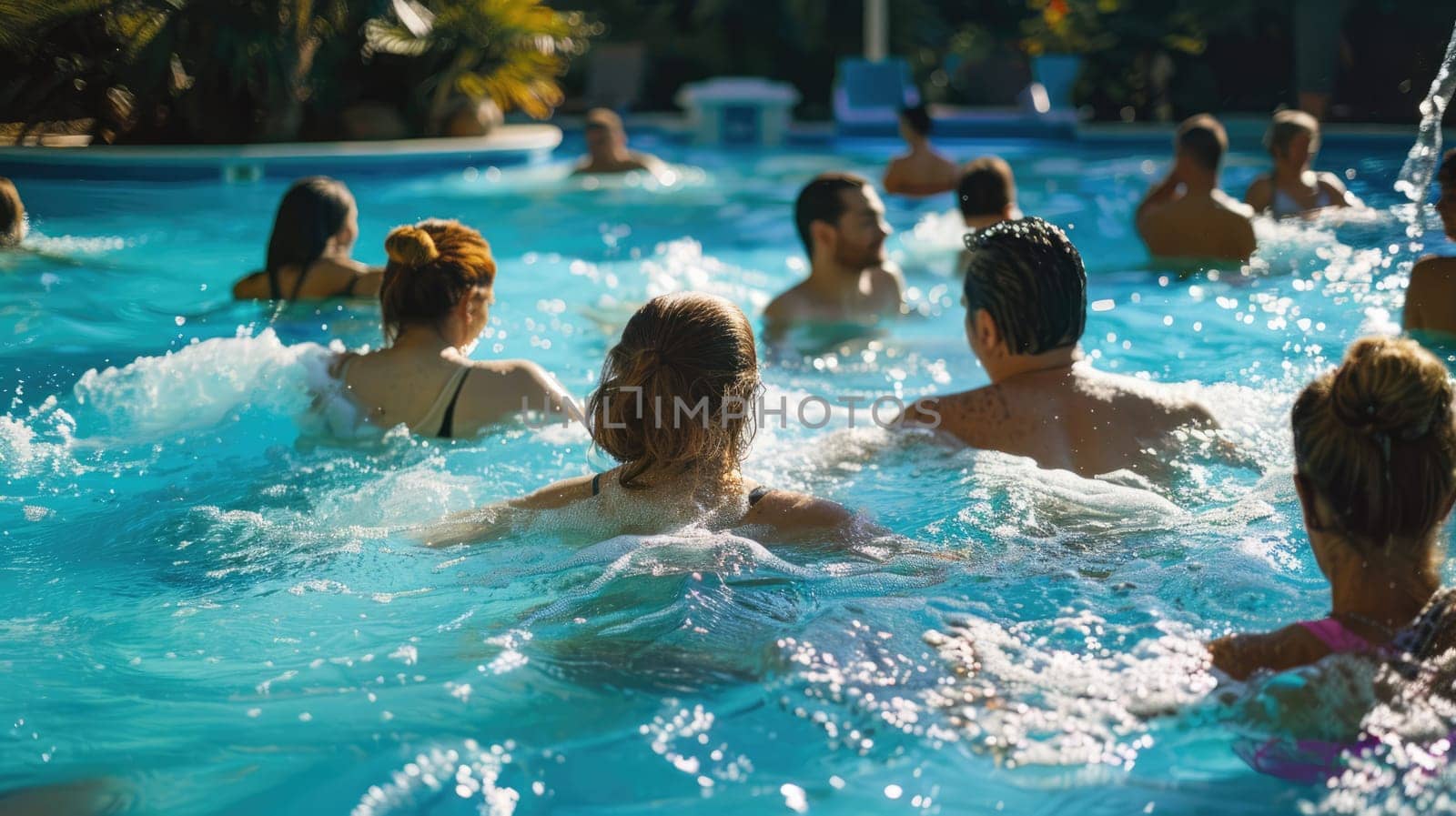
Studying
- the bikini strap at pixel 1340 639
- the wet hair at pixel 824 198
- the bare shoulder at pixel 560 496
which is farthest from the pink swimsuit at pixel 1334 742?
the wet hair at pixel 824 198

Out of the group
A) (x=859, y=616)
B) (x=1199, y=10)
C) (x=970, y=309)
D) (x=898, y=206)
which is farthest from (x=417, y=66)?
(x=859, y=616)

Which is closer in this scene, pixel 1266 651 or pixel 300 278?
pixel 1266 651

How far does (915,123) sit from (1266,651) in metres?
9.27

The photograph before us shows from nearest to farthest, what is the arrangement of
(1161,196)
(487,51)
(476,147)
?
(1161,196), (476,147), (487,51)

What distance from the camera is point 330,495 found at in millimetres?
4379

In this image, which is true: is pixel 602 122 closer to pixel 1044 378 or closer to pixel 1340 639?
pixel 1044 378

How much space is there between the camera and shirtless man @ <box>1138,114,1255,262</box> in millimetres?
7824

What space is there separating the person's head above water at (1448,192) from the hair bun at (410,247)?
3818 mm

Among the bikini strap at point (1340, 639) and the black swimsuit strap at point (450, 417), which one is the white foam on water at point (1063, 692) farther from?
the black swimsuit strap at point (450, 417)

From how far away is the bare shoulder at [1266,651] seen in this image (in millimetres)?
2494

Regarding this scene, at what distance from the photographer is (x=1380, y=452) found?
2.31 meters

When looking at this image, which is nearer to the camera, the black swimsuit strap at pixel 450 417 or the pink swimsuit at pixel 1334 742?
the pink swimsuit at pixel 1334 742

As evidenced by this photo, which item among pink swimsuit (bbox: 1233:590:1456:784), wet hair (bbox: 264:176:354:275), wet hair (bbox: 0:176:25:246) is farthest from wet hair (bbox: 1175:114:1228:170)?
wet hair (bbox: 0:176:25:246)

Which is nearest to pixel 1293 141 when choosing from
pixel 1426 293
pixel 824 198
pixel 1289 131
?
pixel 1289 131
